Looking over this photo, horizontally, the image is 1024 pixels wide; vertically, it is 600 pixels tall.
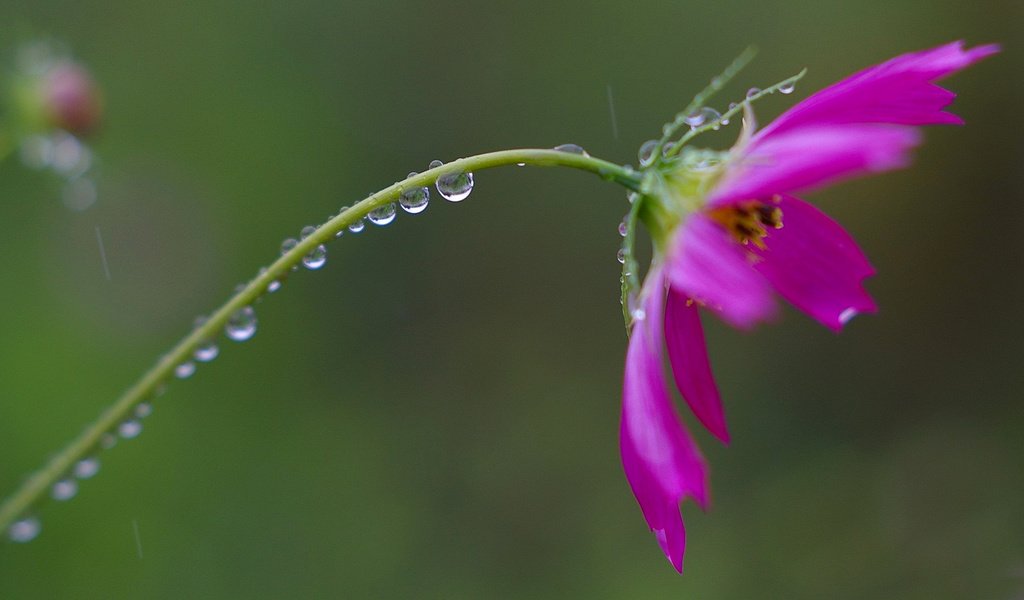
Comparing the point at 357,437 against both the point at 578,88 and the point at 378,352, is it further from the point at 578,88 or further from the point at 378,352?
the point at 578,88

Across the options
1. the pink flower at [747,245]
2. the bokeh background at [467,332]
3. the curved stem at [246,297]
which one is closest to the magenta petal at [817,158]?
the pink flower at [747,245]

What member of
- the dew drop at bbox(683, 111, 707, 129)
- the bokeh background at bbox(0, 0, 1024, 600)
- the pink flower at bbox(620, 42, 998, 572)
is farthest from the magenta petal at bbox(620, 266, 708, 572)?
the bokeh background at bbox(0, 0, 1024, 600)

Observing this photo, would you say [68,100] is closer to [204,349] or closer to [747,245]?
[204,349]

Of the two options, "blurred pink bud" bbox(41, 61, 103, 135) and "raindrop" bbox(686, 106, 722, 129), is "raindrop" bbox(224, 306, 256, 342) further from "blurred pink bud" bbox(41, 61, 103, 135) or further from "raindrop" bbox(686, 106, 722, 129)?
"blurred pink bud" bbox(41, 61, 103, 135)

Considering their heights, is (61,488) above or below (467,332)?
above

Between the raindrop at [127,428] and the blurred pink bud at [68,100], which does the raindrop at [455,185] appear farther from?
the blurred pink bud at [68,100]

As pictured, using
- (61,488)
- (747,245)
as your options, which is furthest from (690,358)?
(61,488)

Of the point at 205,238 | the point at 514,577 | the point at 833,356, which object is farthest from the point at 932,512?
the point at 205,238
